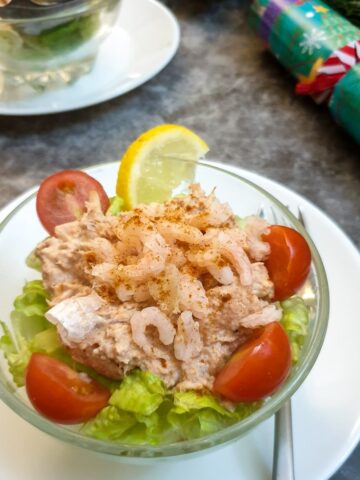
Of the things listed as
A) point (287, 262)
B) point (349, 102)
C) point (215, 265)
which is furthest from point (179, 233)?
point (349, 102)

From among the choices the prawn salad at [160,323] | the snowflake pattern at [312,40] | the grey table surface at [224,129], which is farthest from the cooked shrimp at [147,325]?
the snowflake pattern at [312,40]

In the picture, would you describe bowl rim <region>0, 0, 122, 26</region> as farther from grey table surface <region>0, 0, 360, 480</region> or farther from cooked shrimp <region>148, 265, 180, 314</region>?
cooked shrimp <region>148, 265, 180, 314</region>

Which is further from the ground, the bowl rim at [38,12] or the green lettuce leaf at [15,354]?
the bowl rim at [38,12]

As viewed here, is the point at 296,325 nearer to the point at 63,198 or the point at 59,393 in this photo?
the point at 59,393

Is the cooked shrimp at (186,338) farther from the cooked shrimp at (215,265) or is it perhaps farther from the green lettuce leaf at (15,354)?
the green lettuce leaf at (15,354)

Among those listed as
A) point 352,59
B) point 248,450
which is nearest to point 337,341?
point 248,450

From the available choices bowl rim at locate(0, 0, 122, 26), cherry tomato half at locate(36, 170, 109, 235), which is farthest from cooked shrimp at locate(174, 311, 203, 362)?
bowl rim at locate(0, 0, 122, 26)

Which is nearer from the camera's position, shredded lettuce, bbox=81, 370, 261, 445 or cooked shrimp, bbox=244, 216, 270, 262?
shredded lettuce, bbox=81, 370, 261, 445
